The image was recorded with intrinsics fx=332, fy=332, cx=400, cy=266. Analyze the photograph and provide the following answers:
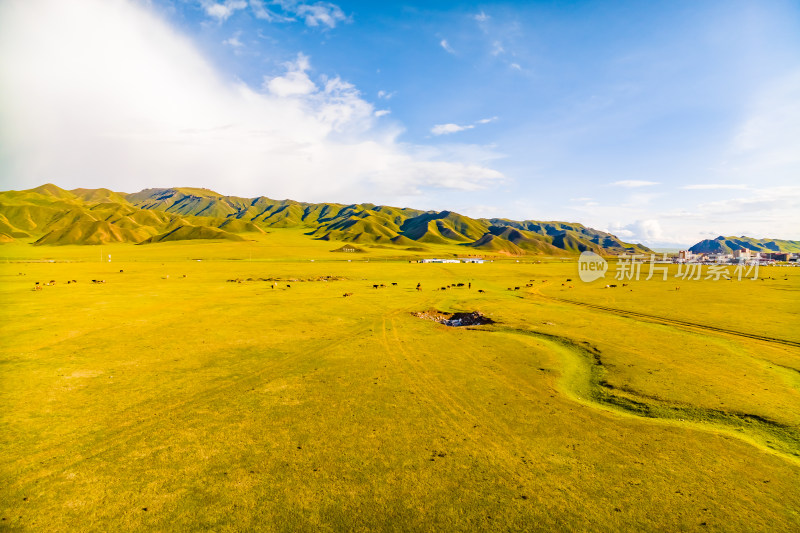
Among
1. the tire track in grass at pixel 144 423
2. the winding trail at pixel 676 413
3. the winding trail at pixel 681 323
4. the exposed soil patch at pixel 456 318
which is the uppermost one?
the winding trail at pixel 681 323

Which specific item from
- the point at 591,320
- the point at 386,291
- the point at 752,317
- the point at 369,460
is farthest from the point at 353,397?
the point at 752,317

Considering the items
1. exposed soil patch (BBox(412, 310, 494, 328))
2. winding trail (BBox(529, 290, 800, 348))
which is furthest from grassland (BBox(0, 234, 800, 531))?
exposed soil patch (BBox(412, 310, 494, 328))

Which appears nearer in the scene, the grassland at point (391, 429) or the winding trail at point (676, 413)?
the grassland at point (391, 429)

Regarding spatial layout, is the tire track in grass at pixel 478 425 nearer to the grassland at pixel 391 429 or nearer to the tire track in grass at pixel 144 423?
the grassland at pixel 391 429

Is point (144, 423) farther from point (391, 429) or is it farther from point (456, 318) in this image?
point (456, 318)

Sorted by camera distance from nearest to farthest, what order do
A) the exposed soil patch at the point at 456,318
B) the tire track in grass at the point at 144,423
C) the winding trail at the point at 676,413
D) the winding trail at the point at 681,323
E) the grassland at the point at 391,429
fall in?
the grassland at the point at 391,429 < the tire track in grass at the point at 144,423 < the winding trail at the point at 676,413 < the winding trail at the point at 681,323 < the exposed soil patch at the point at 456,318

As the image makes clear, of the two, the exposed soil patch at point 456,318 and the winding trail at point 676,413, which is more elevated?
the winding trail at point 676,413

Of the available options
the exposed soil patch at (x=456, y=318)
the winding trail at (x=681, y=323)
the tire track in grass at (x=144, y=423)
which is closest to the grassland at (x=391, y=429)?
the tire track in grass at (x=144, y=423)
